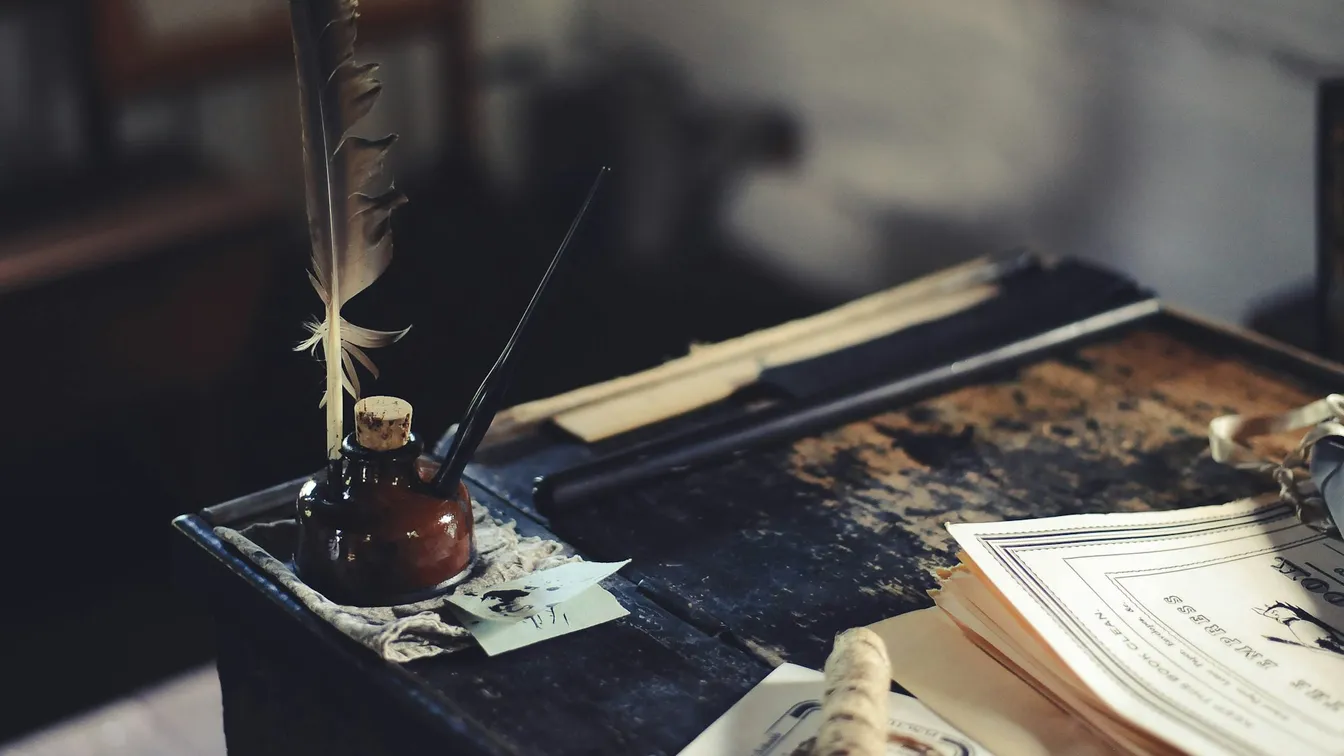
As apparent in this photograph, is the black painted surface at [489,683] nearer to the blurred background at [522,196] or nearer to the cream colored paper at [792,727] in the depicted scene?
the cream colored paper at [792,727]

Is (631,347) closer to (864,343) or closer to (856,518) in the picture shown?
(864,343)

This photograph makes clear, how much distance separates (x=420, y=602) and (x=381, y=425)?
120 millimetres

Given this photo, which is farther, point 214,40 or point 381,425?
point 214,40

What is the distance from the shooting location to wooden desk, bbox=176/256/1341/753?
83 cm

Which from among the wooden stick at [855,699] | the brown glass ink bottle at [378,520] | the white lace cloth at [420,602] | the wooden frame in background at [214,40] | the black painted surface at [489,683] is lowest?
the black painted surface at [489,683]

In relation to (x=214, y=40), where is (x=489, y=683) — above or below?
below

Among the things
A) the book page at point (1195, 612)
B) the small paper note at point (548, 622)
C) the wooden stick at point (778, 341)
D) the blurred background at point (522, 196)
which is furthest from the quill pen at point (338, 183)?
the blurred background at point (522, 196)

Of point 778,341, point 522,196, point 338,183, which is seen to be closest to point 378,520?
point 338,183

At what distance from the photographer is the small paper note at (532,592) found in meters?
0.89

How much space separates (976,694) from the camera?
82cm

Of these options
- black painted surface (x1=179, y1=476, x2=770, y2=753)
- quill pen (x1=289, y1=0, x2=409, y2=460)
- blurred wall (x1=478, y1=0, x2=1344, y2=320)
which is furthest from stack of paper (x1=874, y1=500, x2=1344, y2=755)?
blurred wall (x1=478, y1=0, x2=1344, y2=320)

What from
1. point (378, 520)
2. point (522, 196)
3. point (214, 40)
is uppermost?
point (214, 40)

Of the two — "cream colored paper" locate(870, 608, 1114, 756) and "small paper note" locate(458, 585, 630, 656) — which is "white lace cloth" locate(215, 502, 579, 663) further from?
"cream colored paper" locate(870, 608, 1114, 756)

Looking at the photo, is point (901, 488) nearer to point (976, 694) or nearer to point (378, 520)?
point (976, 694)
